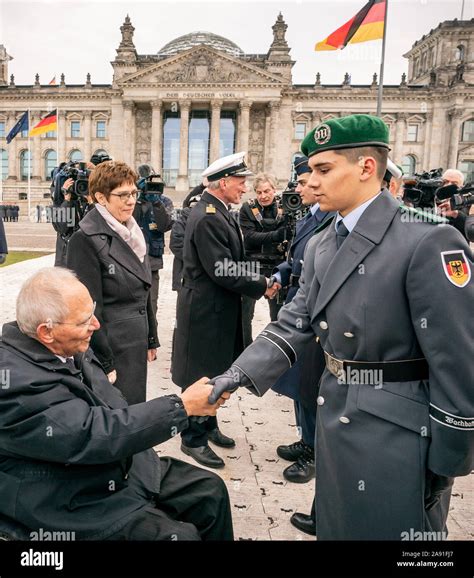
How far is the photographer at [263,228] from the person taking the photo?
634 centimetres

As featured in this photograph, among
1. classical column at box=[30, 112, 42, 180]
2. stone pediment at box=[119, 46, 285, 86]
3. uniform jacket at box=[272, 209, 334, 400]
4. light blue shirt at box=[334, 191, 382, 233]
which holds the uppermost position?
stone pediment at box=[119, 46, 285, 86]

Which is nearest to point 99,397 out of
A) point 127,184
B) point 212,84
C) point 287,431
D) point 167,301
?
point 127,184

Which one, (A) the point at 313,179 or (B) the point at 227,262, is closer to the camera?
(A) the point at 313,179

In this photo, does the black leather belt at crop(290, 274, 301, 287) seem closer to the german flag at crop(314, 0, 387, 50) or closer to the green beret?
the green beret

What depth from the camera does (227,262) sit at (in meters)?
4.13

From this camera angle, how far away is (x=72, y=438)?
2051mm

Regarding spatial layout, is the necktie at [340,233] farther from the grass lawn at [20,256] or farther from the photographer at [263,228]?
the grass lawn at [20,256]

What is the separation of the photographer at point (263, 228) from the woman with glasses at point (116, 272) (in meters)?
2.63

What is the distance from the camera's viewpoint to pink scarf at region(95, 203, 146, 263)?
3.68 meters

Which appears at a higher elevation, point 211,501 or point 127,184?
point 127,184

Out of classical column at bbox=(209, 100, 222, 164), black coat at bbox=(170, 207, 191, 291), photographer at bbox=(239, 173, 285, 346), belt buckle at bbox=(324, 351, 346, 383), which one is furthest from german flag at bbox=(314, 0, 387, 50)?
classical column at bbox=(209, 100, 222, 164)

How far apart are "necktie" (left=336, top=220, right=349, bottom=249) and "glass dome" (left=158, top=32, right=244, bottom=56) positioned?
68399mm

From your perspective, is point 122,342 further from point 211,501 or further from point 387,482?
point 387,482
